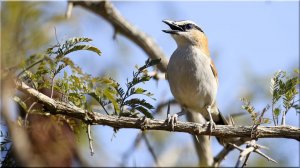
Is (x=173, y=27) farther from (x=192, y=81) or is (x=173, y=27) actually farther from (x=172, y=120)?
(x=172, y=120)

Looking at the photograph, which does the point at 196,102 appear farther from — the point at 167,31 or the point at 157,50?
the point at 157,50

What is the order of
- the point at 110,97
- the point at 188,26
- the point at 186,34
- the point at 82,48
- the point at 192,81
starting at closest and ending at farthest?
the point at 82,48, the point at 110,97, the point at 192,81, the point at 186,34, the point at 188,26

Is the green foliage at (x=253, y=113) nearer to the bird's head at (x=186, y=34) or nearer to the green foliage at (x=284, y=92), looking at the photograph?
the green foliage at (x=284, y=92)

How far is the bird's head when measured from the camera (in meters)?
6.89

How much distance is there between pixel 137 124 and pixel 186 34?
298 centimetres

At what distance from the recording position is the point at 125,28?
7.91 metres

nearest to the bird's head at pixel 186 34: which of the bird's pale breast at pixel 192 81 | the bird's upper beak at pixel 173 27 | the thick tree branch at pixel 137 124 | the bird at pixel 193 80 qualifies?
the bird's upper beak at pixel 173 27

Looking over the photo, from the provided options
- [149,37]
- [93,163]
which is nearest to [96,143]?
[93,163]

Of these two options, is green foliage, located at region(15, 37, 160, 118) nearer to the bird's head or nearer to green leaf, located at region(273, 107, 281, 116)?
green leaf, located at region(273, 107, 281, 116)

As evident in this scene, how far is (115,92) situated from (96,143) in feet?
9.20

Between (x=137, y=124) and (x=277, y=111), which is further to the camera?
(x=277, y=111)

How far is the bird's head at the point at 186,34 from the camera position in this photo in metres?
6.89

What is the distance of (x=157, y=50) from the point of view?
802 cm

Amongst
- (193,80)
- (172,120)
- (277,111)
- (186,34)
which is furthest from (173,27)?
(277,111)
